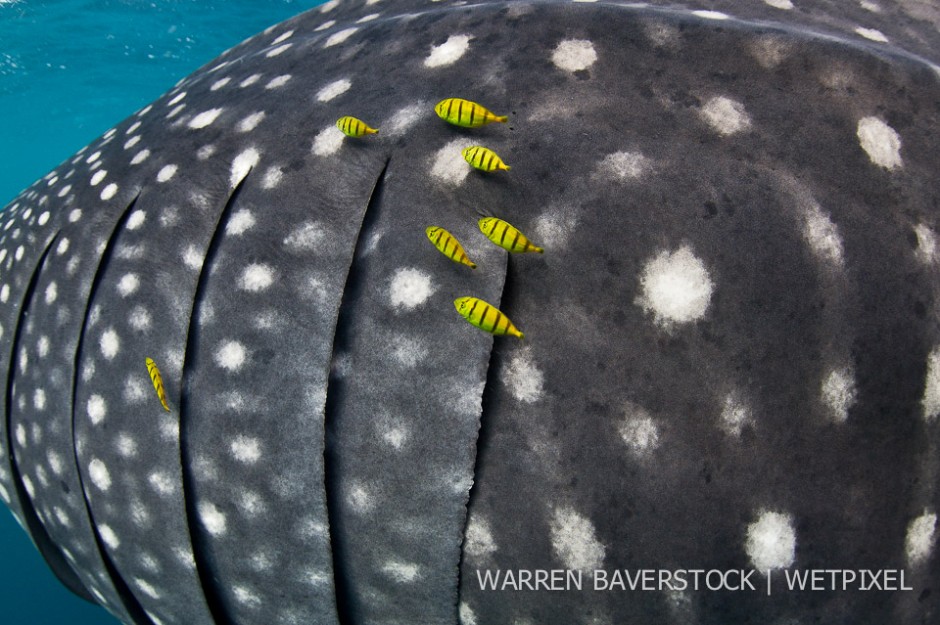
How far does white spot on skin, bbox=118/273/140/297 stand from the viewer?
2127mm

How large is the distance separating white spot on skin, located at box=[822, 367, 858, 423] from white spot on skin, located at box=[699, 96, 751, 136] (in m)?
0.74

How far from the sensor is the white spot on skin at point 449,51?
1996mm

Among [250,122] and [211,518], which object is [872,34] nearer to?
[250,122]

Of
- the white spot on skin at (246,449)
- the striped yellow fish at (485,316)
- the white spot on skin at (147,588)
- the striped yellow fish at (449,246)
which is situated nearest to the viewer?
the striped yellow fish at (485,316)

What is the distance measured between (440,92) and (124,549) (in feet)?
6.72

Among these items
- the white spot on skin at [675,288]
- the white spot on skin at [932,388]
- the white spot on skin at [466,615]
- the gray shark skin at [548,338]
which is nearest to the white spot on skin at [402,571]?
the gray shark skin at [548,338]

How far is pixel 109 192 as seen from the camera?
2.38 m

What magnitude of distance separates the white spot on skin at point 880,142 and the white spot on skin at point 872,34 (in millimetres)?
651

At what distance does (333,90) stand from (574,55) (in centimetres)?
86

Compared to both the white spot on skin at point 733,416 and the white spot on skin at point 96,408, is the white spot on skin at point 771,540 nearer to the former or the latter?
the white spot on skin at point 733,416

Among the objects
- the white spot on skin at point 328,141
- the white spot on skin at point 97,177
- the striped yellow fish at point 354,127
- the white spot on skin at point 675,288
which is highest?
the striped yellow fish at point 354,127

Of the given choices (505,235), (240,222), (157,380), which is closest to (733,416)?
Answer: (505,235)

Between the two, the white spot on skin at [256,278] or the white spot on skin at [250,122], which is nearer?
the white spot on skin at [256,278]

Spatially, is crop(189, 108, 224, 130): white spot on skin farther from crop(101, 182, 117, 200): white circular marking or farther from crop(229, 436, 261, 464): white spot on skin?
crop(229, 436, 261, 464): white spot on skin
